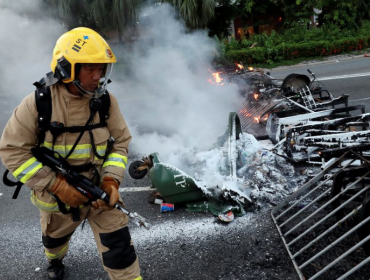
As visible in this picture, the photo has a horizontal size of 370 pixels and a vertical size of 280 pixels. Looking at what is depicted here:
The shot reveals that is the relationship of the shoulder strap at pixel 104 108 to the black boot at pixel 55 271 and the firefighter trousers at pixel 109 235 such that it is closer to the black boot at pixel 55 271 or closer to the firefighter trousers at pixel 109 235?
the firefighter trousers at pixel 109 235

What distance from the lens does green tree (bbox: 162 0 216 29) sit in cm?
1166

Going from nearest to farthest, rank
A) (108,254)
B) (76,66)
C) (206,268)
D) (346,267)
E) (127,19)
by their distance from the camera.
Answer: (76,66) → (108,254) → (346,267) → (206,268) → (127,19)

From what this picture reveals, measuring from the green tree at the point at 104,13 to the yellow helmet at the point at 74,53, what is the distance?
971cm

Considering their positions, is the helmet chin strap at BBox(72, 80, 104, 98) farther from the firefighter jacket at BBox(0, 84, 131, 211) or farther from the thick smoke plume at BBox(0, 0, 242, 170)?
the thick smoke plume at BBox(0, 0, 242, 170)

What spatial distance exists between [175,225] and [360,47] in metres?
14.5

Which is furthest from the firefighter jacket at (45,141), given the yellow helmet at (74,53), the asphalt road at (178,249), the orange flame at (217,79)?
the orange flame at (217,79)

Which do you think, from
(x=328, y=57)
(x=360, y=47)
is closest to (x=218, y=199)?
(x=328, y=57)

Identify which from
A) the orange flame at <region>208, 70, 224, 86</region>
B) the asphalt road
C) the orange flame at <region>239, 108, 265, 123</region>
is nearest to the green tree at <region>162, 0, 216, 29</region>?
the orange flame at <region>208, 70, 224, 86</region>

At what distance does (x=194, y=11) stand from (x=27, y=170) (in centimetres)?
1103

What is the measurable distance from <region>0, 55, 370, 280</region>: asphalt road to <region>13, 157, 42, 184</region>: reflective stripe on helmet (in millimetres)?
1208

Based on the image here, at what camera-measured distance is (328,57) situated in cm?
1447

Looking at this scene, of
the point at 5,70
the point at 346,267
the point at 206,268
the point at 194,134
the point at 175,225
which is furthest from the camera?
the point at 5,70

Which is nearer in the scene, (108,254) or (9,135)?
(9,135)

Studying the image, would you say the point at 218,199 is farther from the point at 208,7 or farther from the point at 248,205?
the point at 208,7
